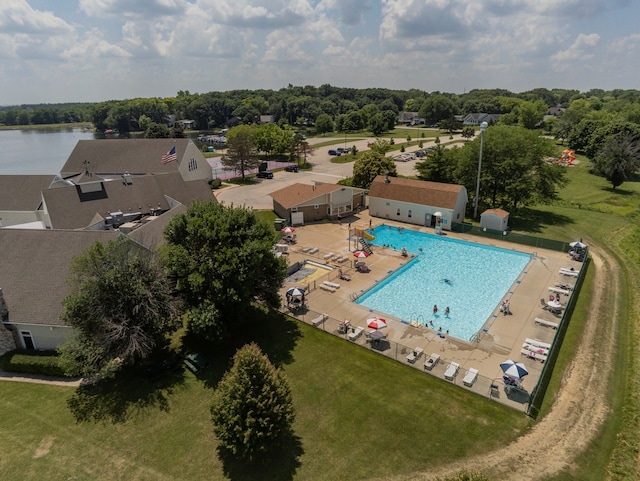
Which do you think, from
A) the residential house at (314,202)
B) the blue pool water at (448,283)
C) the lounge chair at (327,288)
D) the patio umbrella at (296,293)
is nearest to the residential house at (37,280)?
the patio umbrella at (296,293)

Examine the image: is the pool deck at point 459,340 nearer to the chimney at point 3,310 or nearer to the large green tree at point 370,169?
the chimney at point 3,310

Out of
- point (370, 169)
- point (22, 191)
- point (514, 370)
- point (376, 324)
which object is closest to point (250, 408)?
point (376, 324)

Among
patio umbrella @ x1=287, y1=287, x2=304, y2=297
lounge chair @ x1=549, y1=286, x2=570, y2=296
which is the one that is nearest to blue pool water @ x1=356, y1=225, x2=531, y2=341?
lounge chair @ x1=549, y1=286, x2=570, y2=296

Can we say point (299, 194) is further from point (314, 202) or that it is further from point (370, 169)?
point (370, 169)

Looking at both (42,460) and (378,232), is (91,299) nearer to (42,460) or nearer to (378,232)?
(42,460)

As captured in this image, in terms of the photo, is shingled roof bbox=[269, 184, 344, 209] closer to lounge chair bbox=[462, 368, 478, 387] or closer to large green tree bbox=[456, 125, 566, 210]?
large green tree bbox=[456, 125, 566, 210]

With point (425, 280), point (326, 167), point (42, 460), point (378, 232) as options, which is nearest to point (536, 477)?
point (425, 280)
